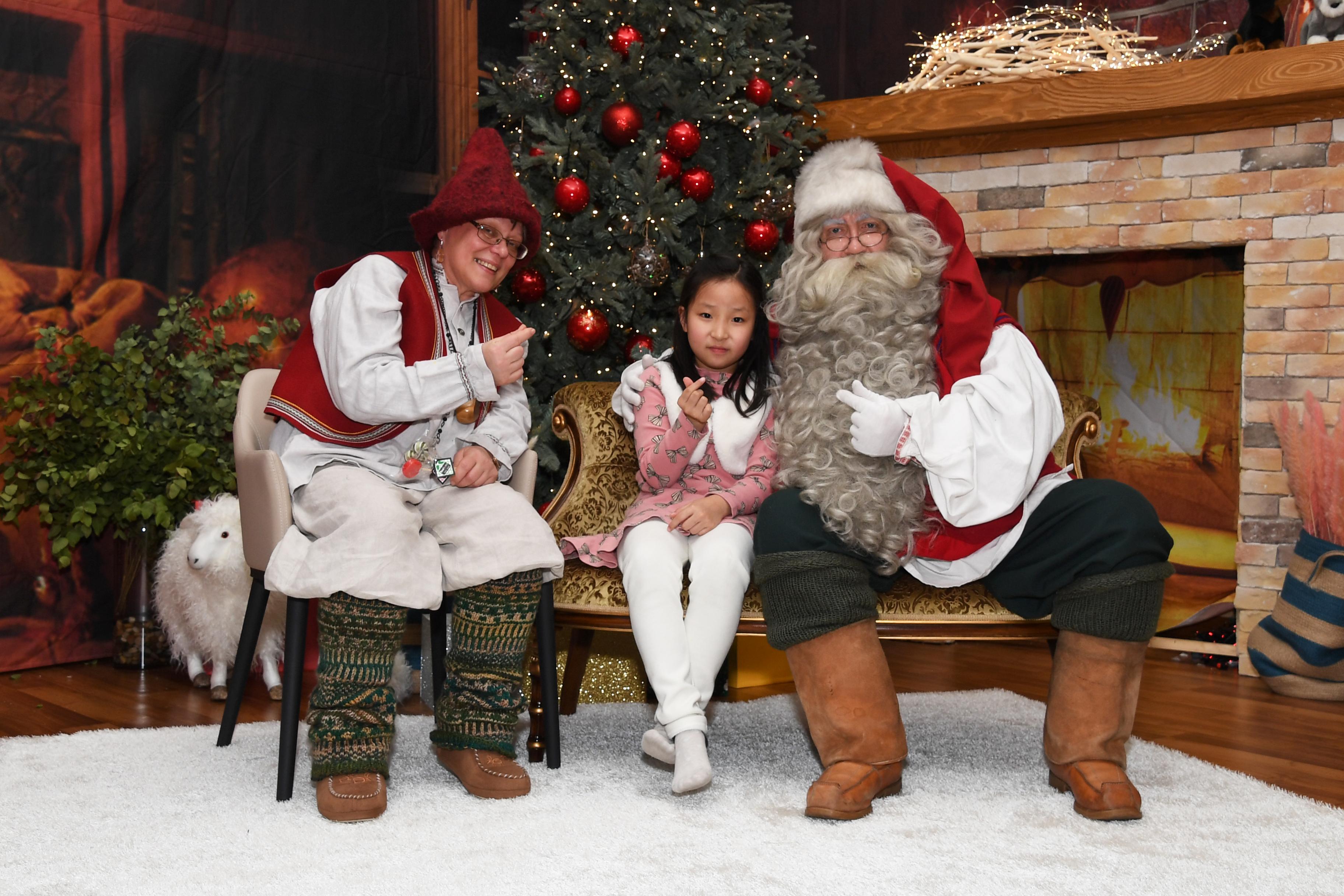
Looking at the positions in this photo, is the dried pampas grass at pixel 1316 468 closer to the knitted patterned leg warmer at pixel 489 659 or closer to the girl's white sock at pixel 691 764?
the girl's white sock at pixel 691 764

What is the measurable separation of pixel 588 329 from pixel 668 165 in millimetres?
591

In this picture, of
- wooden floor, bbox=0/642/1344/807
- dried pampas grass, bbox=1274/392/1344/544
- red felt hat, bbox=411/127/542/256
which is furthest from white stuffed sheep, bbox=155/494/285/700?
→ dried pampas grass, bbox=1274/392/1344/544

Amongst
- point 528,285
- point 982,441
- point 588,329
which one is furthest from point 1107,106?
point 982,441

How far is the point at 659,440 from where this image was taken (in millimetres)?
2816

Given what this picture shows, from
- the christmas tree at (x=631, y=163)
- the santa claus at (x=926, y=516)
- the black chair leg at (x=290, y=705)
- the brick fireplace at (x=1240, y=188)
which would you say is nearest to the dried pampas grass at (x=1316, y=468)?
the brick fireplace at (x=1240, y=188)

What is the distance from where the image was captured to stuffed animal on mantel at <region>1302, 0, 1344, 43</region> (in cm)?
374

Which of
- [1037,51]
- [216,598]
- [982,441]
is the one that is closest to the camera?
[982,441]

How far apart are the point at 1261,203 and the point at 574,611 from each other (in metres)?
2.75

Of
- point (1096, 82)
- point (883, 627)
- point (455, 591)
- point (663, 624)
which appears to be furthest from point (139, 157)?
point (1096, 82)

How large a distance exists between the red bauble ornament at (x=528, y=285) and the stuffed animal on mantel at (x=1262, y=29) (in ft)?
7.83

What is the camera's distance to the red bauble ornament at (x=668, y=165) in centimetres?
377

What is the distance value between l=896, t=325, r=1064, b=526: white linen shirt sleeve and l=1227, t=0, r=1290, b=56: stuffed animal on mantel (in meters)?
2.20

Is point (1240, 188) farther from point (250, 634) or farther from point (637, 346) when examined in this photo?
point (250, 634)

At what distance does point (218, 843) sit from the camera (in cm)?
208
